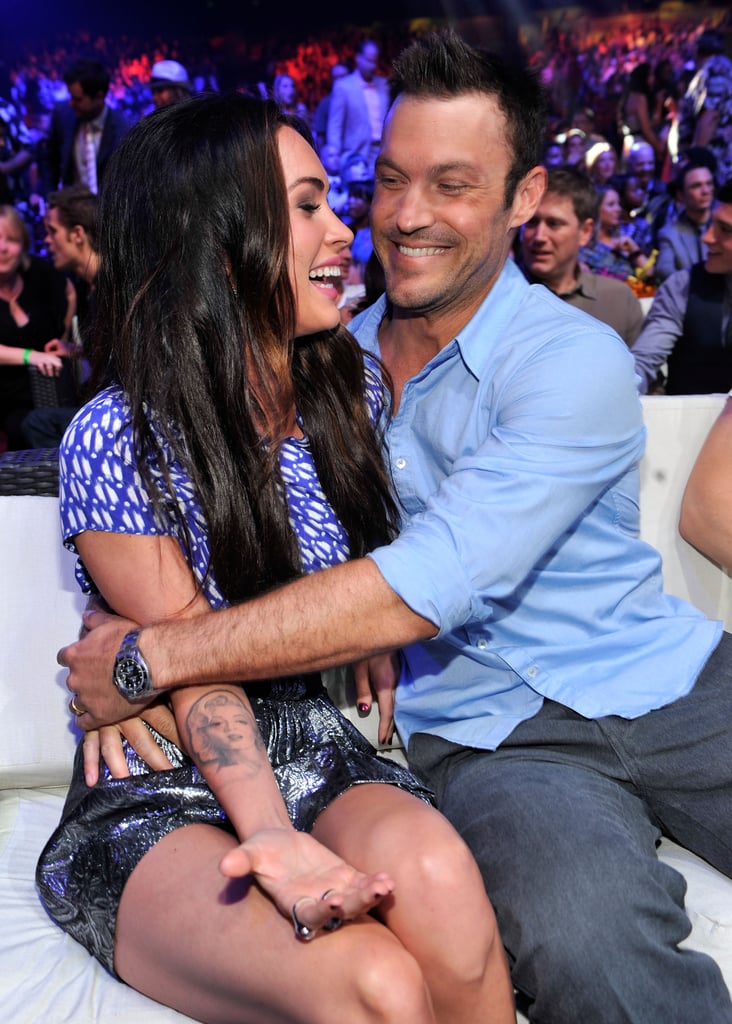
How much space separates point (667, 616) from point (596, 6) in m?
9.75

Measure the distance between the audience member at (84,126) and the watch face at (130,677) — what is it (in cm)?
573

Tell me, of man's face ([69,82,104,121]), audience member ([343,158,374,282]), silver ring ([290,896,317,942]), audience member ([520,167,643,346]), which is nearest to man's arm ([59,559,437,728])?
silver ring ([290,896,317,942])

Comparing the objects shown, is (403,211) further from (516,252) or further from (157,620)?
(516,252)

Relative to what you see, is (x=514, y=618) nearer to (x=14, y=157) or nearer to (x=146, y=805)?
(x=146, y=805)

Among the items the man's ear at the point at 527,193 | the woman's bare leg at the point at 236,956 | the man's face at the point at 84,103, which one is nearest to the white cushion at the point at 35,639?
the woman's bare leg at the point at 236,956

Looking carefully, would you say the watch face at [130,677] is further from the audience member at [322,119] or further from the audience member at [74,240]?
the audience member at [322,119]

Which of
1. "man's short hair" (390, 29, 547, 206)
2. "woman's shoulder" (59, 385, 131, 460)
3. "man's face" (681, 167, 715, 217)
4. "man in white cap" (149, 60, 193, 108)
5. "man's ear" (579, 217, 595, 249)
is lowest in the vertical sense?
"woman's shoulder" (59, 385, 131, 460)

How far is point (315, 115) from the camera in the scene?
908 centimetres

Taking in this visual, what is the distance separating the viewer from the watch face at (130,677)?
157cm

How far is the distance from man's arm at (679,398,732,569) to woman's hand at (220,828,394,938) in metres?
1.26

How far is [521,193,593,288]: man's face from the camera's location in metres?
4.68

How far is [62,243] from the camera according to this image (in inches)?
203

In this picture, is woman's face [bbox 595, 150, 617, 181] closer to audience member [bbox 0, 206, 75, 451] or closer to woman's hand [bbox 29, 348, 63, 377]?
audience member [bbox 0, 206, 75, 451]

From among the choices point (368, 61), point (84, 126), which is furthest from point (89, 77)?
point (368, 61)
